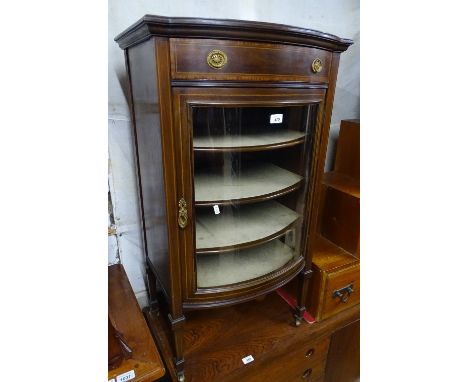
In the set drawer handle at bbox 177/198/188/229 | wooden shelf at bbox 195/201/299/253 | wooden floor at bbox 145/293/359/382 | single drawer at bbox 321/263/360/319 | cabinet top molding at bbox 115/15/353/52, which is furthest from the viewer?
single drawer at bbox 321/263/360/319

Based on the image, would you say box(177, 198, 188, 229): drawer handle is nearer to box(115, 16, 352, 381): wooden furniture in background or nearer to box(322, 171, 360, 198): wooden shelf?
box(115, 16, 352, 381): wooden furniture in background

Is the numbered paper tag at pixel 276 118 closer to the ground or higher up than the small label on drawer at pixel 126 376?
higher up

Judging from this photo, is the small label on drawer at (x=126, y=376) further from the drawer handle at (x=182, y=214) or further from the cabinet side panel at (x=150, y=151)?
the drawer handle at (x=182, y=214)

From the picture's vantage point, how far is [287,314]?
1130 mm

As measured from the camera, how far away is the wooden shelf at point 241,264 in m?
0.84

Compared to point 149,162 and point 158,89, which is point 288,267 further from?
point 158,89

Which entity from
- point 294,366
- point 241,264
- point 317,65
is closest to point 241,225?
point 241,264

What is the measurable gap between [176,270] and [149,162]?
29 centimetres

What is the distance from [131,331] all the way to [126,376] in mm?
138

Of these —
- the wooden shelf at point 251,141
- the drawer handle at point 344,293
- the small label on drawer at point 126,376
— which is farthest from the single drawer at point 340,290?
the small label on drawer at point 126,376

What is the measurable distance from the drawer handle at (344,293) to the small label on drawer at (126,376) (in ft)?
2.35

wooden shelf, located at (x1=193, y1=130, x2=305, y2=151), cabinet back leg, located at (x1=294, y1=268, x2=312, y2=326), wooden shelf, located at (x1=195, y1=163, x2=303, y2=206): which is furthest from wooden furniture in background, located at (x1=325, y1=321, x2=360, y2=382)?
wooden shelf, located at (x1=193, y1=130, x2=305, y2=151)

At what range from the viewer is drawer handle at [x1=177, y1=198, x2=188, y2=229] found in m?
0.70
